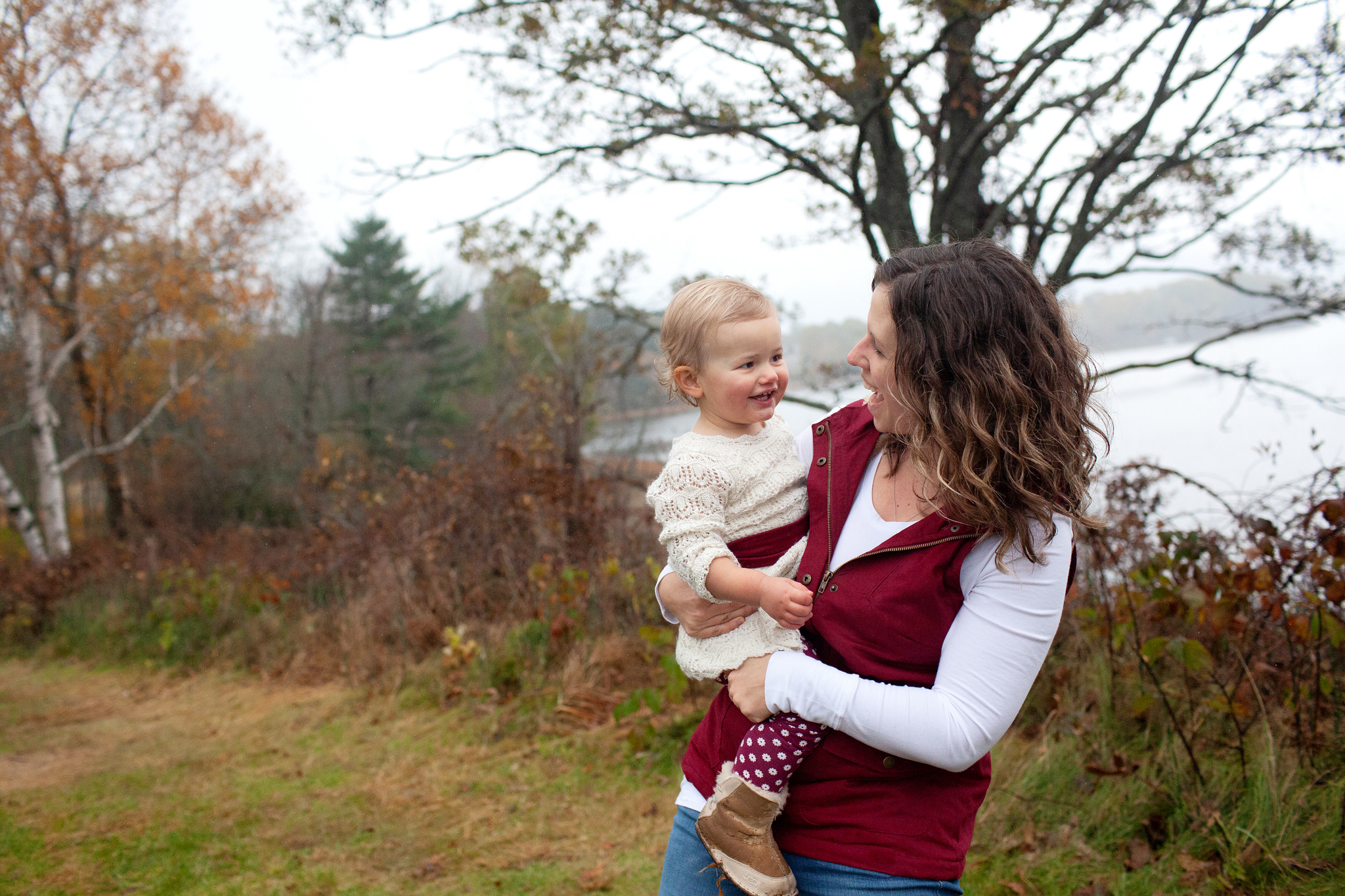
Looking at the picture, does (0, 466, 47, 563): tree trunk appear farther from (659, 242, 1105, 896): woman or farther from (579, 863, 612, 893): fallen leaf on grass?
(659, 242, 1105, 896): woman

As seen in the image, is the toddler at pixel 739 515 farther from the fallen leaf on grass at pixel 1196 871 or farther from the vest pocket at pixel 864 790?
the fallen leaf on grass at pixel 1196 871

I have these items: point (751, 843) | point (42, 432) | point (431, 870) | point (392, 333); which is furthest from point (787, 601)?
point (392, 333)

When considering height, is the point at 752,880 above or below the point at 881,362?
below

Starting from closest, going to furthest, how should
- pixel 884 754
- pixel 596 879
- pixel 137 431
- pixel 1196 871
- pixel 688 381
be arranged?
pixel 884 754, pixel 688 381, pixel 1196 871, pixel 596 879, pixel 137 431

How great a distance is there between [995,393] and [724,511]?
1.93ft

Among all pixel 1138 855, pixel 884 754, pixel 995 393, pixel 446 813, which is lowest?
pixel 446 813

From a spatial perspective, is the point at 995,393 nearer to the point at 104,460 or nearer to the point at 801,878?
the point at 801,878

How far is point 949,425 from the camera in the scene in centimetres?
129

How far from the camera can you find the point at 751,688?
1450 millimetres

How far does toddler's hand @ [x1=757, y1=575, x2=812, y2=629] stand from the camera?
1.39 meters

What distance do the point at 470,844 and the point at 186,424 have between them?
20.1 m

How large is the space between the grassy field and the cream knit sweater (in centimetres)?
185

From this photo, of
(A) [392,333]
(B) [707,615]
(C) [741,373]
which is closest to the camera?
(B) [707,615]

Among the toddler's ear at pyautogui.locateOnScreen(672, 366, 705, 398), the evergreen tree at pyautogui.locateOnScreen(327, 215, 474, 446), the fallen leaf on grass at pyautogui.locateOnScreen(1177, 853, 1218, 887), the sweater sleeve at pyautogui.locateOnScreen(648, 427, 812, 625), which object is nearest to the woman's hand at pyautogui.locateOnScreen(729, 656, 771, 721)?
the sweater sleeve at pyautogui.locateOnScreen(648, 427, 812, 625)
